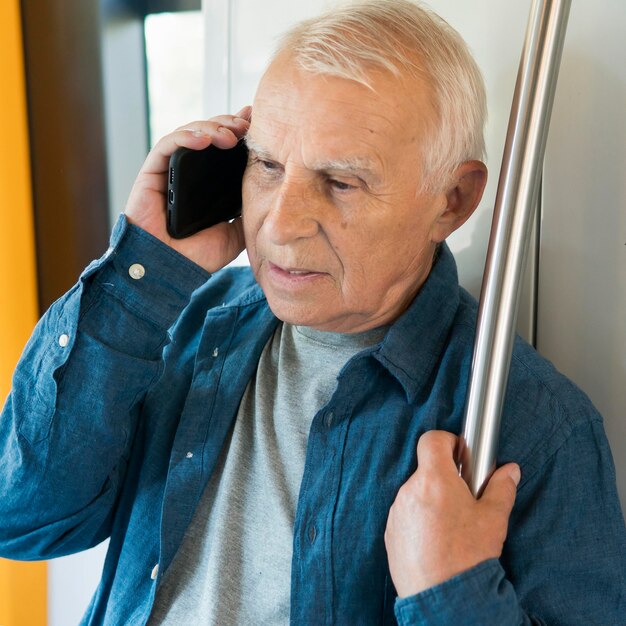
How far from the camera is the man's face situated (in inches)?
39.2

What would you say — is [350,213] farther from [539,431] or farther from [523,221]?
[539,431]

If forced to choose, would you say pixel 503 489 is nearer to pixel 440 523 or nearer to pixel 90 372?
pixel 440 523

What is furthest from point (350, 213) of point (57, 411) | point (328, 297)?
point (57, 411)

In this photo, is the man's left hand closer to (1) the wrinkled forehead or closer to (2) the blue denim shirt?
(2) the blue denim shirt

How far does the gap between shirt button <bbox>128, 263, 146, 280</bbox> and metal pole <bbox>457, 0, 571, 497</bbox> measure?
420 millimetres

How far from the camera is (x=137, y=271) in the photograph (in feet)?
3.61

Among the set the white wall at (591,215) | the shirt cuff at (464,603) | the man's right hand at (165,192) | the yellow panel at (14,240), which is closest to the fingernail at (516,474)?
the shirt cuff at (464,603)

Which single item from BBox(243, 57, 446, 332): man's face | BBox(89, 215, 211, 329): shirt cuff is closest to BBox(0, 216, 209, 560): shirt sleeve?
BBox(89, 215, 211, 329): shirt cuff

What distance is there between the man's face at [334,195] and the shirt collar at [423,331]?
4cm

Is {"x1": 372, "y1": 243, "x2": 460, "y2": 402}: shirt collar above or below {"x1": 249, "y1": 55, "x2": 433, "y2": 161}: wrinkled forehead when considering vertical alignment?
below

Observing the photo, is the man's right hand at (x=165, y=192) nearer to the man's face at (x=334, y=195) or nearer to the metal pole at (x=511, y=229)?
the man's face at (x=334, y=195)

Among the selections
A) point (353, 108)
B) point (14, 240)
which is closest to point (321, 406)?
point (353, 108)

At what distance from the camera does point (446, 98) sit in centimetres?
103

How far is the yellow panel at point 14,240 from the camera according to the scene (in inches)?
63.9
